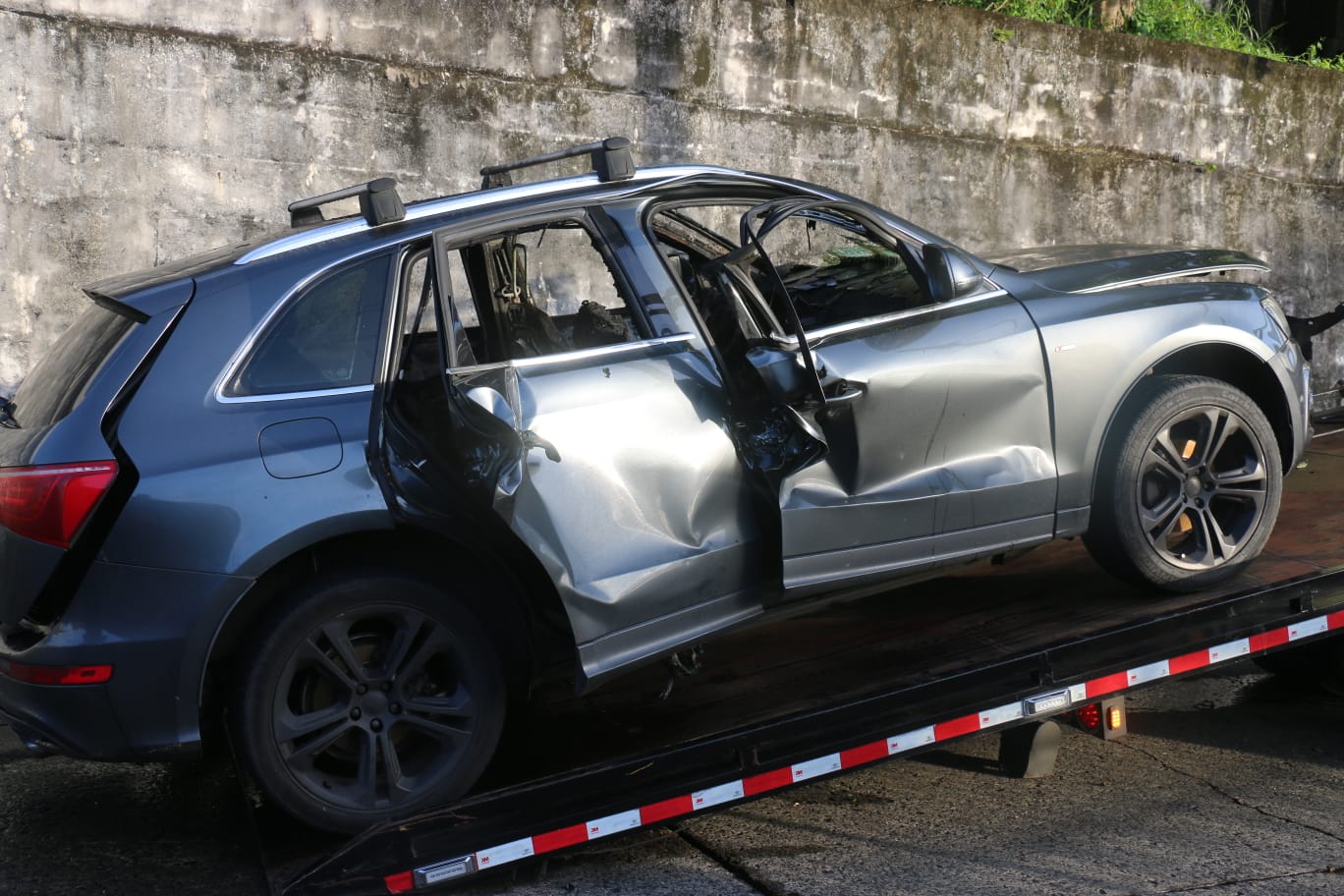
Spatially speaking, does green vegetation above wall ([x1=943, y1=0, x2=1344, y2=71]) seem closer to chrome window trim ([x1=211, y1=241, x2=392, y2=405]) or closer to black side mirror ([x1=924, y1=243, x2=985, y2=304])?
black side mirror ([x1=924, y1=243, x2=985, y2=304])

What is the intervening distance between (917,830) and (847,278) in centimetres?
194

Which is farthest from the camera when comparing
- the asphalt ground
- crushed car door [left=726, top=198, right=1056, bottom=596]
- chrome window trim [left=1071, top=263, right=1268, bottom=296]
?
chrome window trim [left=1071, top=263, right=1268, bottom=296]

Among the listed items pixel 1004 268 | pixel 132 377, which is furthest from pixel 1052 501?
pixel 132 377

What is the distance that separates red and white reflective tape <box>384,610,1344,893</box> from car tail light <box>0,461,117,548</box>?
127cm

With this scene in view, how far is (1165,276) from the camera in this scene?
491 centimetres

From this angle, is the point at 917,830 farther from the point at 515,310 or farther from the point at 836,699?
the point at 515,310

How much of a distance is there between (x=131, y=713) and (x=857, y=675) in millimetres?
2225

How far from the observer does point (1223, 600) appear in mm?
4414

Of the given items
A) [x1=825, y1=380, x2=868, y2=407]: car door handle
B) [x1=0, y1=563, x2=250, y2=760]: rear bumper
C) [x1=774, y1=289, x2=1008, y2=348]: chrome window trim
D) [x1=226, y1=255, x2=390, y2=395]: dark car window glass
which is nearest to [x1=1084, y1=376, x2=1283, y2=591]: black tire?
[x1=774, y1=289, x2=1008, y2=348]: chrome window trim

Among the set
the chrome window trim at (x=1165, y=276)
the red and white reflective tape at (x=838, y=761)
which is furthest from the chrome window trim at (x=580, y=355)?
the chrome window trim at (x=1165, y=276)

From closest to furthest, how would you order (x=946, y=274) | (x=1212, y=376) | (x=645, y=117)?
(x=946, y=274) → (x=1212, y=376) → (x=645, y=117)

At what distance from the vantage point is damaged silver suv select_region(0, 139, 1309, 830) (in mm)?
3576

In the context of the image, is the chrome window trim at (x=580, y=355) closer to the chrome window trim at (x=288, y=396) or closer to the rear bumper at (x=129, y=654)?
the chrome window trim at (x=288, y=396)

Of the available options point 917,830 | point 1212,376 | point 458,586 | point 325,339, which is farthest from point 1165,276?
point 325,339
